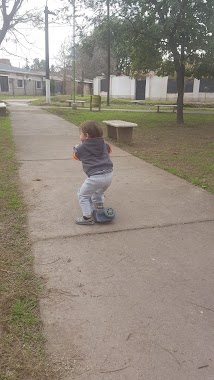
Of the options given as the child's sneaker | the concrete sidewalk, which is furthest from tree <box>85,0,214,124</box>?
the child's sneaker

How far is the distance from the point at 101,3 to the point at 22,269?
11.3 metres

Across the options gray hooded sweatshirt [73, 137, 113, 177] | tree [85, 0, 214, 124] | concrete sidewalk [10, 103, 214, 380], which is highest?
tree [85, 0, 214, 124]

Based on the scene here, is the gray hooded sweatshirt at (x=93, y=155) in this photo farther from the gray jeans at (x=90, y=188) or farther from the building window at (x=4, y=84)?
the building window at (x=4, y=84)

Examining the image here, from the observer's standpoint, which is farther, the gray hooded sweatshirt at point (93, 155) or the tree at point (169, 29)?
the tree at point (169, 29)

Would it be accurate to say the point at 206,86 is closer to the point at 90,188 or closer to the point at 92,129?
the point at 92,129

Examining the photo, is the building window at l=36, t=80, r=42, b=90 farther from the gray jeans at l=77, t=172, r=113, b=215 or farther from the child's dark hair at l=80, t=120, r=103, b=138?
the gray jeans at l=77, t=172, r=113, b=215

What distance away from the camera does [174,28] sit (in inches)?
427

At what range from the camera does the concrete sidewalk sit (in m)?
1.84

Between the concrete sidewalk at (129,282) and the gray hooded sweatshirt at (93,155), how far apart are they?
562 mm

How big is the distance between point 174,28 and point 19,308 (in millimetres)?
10759

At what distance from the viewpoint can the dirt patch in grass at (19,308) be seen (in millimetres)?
1747

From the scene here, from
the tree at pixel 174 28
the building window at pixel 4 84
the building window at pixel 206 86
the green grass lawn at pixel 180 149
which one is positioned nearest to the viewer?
the green grass lawn at pixel 180 149

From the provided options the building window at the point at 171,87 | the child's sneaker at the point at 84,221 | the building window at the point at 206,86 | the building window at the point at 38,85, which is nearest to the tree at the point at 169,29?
the child's sneaker at the point at 84,221

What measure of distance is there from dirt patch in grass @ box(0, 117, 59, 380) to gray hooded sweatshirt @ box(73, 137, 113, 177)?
2.88ft
